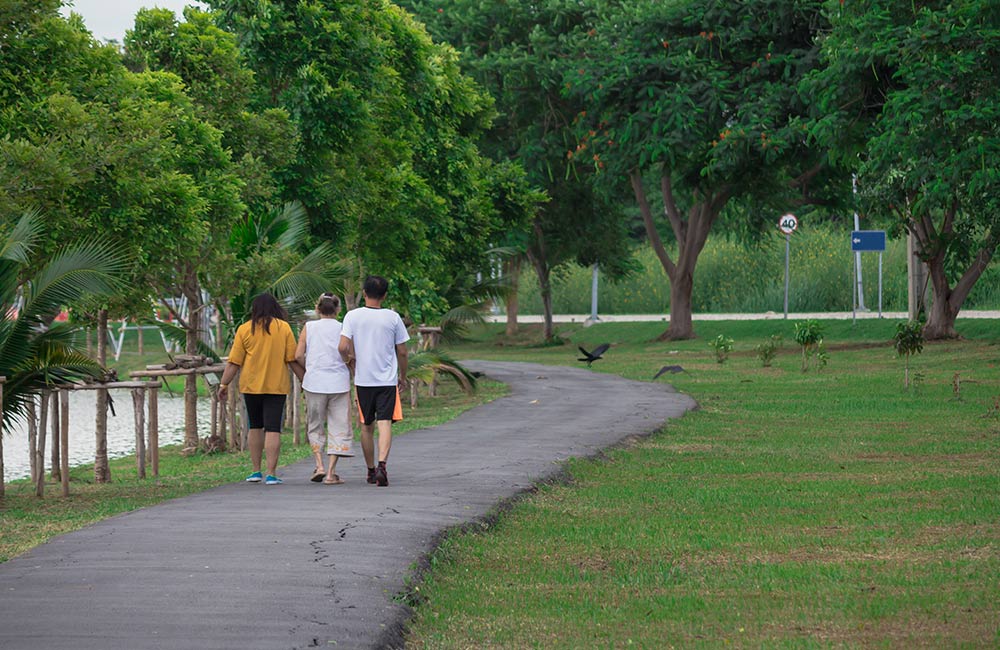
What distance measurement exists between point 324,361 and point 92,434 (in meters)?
16.3

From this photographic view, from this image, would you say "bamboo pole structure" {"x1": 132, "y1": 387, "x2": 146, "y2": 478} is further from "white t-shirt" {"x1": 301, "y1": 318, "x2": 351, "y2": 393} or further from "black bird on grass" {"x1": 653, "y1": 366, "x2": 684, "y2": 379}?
"black bird on grass" {"x1": 653, "y1": 366, "x2": 684, "y2": 379}

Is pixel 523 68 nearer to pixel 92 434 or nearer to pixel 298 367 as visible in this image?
pixel 92 434

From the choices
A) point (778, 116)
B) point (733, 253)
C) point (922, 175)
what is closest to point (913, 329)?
point (922, 175)

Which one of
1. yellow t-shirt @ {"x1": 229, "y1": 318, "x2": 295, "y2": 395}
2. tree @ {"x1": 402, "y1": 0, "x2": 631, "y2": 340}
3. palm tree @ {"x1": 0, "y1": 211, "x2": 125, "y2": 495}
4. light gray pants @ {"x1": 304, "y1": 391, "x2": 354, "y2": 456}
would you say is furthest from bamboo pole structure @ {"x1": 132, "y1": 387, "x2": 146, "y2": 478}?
tree @ {"x1": 402, "y1": 0, "x2": 631, "y2": 340}

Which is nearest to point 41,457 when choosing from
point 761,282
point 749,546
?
point 749,546

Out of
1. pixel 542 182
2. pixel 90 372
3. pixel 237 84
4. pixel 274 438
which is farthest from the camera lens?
pixel 542 182

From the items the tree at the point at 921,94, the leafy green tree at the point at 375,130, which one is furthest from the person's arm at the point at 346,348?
the tree at the point at 921,94

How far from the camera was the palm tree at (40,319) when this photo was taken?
41.1ft

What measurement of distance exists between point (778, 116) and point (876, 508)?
2388 cm

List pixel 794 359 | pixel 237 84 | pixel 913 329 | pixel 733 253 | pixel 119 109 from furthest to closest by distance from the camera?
pixel 733 253
pixel 794 359
pixel 913 329
pixel 237 84
pixel 119 109

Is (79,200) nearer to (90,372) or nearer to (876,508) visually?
(90,372)

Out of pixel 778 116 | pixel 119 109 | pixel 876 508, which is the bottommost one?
pixel 876 508

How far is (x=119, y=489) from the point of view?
14.0 metres

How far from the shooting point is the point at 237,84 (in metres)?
20.0
